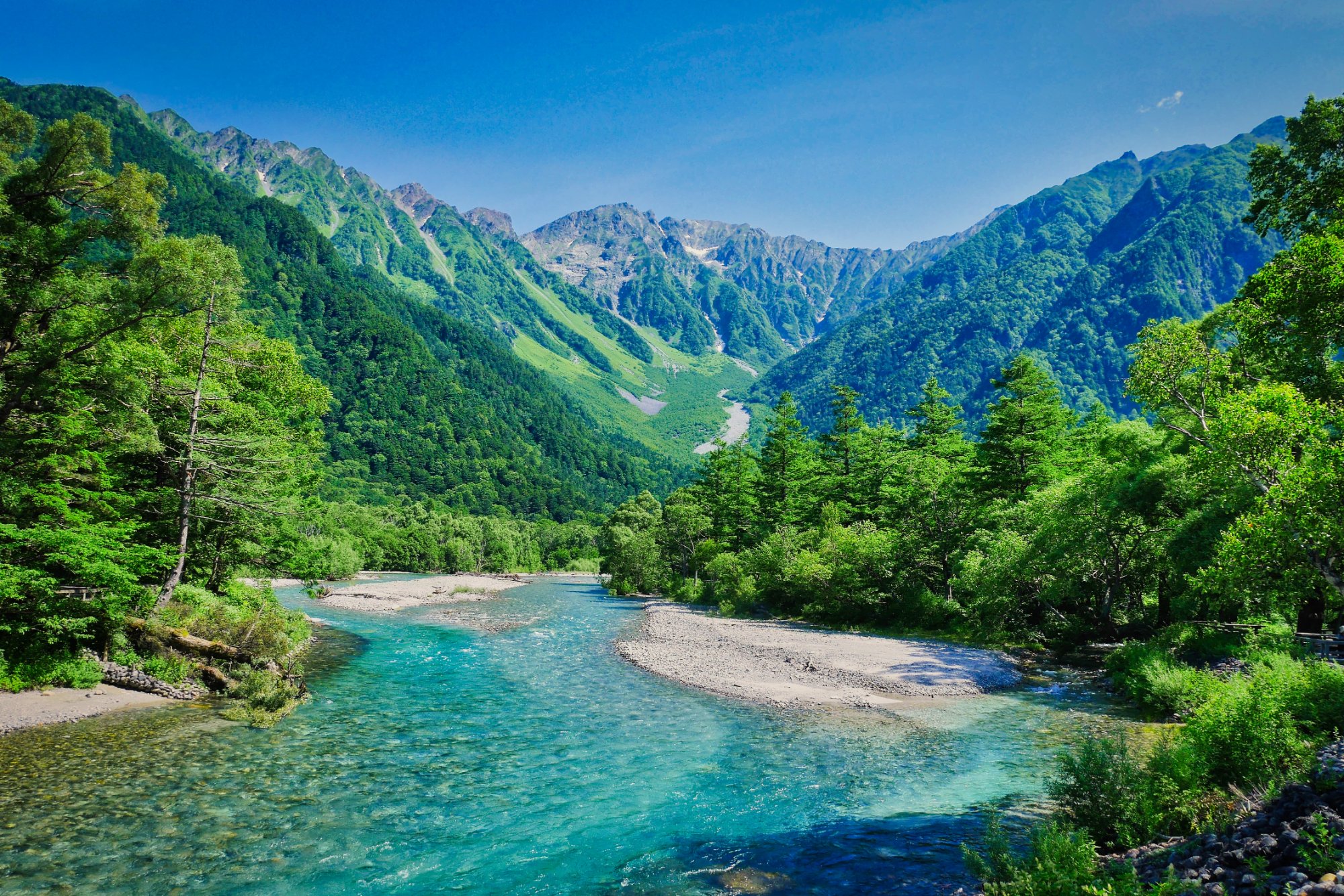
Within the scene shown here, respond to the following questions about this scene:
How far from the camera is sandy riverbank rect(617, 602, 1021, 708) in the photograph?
23281 millimetres

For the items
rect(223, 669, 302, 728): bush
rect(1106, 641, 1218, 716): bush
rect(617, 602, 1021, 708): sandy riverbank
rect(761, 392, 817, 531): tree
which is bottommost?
rect(617, 602, 1021, 708): sandy riverbank

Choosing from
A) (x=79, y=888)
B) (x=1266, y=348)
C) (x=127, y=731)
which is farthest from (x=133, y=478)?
(x=1266, y=348)

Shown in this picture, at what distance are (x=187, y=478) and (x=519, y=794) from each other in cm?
1699

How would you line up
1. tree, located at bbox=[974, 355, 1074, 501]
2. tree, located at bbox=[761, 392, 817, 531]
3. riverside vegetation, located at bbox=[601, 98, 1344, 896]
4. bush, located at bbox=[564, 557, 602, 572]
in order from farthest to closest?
bush, located at bbox=[564, 557, 602, 572], tree, located at bbox=[761, 392, 817, 531], tree, located at bbox=[974, 355, 1074, 501], riverside vegetation, located at bbox=[601, 98, 1344, 896]

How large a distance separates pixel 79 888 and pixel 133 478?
1832 cm

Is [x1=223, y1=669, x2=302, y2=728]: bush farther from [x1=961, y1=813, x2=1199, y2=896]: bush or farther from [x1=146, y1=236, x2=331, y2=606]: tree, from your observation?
[x1=961, y1=813, x2=1199, y2=896]: bush

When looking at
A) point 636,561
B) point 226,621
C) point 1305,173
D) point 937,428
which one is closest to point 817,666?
point 1305,173

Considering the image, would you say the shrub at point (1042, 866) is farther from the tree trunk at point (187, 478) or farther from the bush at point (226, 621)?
the tree trunk at point (187, 478)

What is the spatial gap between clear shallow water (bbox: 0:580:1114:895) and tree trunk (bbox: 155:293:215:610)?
5370 millimetres

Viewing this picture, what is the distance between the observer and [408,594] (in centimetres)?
6981

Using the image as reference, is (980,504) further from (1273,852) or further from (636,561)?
(636,561)

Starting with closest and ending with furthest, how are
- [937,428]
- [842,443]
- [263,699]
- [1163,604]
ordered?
[263,699] → [1163,604] → [937,428] → [842,443]

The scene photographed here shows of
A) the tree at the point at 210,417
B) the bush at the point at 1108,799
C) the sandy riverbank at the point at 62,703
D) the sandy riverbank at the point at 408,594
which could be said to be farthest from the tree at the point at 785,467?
the bush at the point at 1108,799

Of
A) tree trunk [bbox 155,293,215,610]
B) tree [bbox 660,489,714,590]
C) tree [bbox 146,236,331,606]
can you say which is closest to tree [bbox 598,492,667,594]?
tree [bbox 660,489,714,590]
